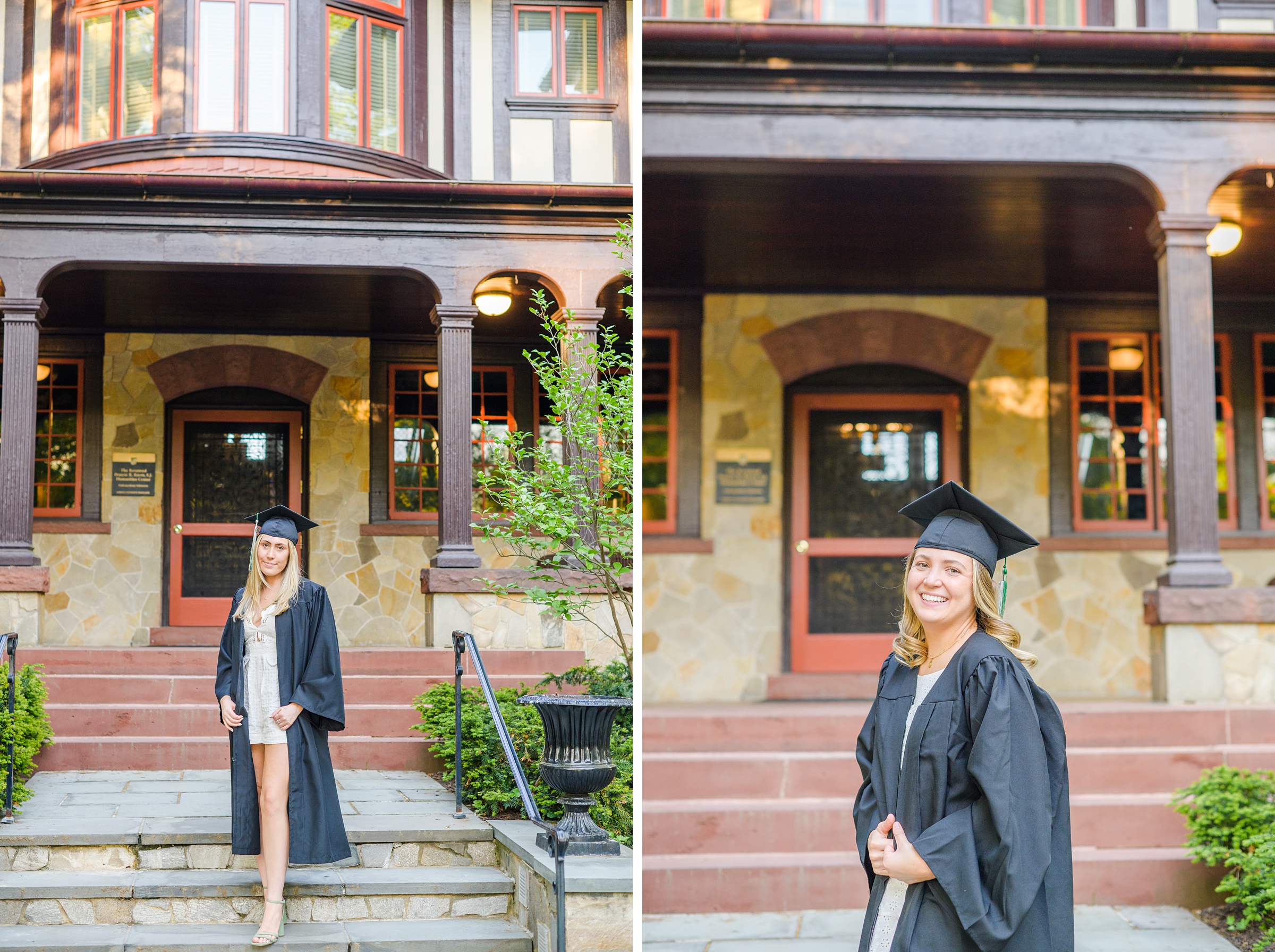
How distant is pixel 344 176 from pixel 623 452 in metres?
3.56

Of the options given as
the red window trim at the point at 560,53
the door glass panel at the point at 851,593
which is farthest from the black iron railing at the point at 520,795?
the red window trim at the point at 560,53

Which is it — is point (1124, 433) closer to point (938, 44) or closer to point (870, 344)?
point (870, 344)

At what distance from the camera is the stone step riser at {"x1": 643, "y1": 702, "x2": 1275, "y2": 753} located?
5148 millimetres

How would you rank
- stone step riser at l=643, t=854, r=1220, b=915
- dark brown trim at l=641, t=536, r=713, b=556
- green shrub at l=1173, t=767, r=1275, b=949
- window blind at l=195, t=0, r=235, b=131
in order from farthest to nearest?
dark brown trim at l=641, t=536, r=713, b=556
window blind at l=195, t=0, r=235, b=131
stone step riser at l=643, t=854, r=1220, b=915
green shrub at l=1173, t=767, r=1275, b=949

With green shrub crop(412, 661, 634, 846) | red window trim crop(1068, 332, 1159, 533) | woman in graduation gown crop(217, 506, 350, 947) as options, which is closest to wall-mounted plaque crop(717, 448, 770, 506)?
red window trim crop(1068, 332, 1159, 533)

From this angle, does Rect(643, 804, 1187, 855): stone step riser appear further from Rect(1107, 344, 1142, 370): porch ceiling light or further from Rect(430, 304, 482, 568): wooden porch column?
Rect(1107, 344, 1142, 370): porch ceiling light

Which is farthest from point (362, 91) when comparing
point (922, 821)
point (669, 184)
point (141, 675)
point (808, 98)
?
point (922, 821)

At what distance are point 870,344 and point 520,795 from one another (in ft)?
12.9

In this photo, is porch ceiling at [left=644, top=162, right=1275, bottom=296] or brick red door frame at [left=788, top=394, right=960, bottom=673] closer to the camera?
porch ceiling at [left=644, top=162, right=1275, bottom=296]

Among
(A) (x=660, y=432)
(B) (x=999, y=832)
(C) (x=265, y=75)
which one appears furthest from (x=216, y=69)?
(B) (x=999, y=832)

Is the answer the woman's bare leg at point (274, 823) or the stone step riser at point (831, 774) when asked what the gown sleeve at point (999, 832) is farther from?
the stone step riser at point (831, 774)

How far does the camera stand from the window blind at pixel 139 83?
684 cm

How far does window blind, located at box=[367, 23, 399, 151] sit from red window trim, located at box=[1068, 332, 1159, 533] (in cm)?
440

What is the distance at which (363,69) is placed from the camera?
7160 millimetres
